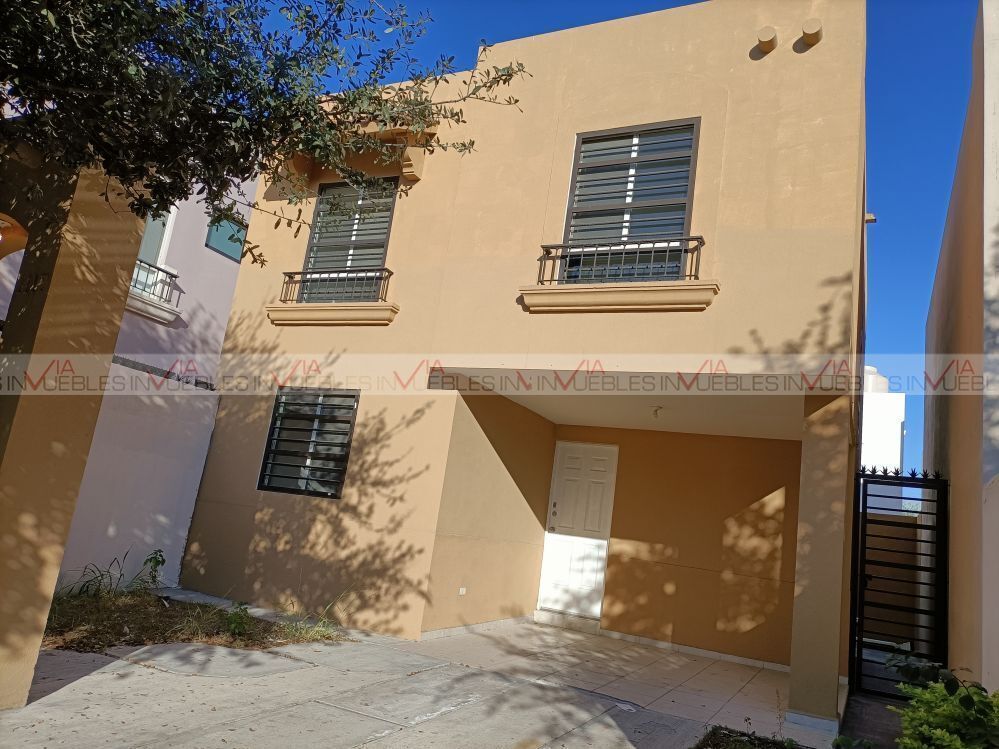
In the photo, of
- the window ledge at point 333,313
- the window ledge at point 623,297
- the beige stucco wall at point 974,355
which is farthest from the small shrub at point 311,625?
the beige stucco wall at point 974,355

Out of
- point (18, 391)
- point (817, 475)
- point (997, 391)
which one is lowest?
point (18, 391)

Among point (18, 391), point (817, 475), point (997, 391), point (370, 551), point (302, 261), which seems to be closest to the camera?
point (18, 391)

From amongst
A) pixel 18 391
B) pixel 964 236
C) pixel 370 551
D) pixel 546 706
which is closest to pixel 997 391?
pixel 964 236

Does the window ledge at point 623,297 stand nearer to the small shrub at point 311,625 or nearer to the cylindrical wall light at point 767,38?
the cylindrical wall light at point 767,38

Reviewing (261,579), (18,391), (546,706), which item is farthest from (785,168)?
(261,579)

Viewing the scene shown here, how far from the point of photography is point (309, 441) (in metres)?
8.77

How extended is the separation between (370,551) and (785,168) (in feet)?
18.9

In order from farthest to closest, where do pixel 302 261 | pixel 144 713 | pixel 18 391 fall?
1. pixel 302 261
2. pixel 144 713
3. pixel 18 391

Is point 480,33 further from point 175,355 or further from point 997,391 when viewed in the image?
point 175,355

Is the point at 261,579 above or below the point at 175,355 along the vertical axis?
below

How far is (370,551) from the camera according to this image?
315 inches

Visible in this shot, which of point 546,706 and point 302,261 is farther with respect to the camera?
point 302,261

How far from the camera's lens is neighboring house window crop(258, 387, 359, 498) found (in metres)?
8.55

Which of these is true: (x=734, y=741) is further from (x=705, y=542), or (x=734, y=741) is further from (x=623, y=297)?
(x=705, y=542)
